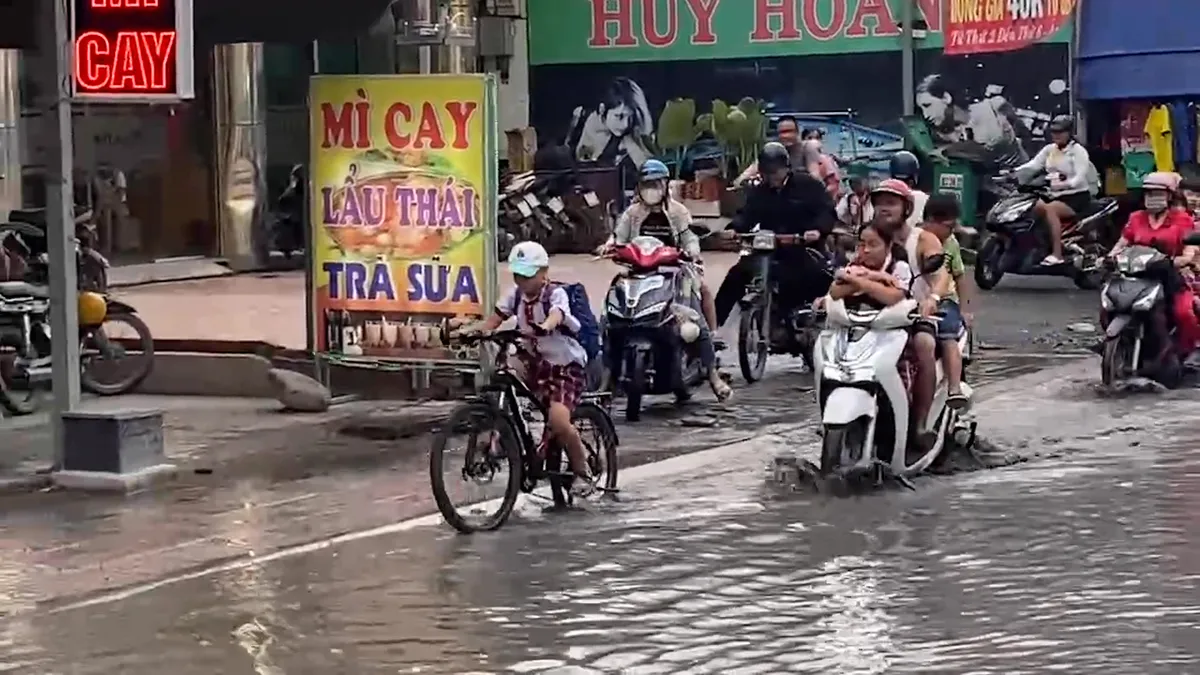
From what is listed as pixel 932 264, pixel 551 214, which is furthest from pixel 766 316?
pixel 551 214

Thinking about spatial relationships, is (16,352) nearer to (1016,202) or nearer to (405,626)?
(405,626)

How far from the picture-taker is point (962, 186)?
1054 inches

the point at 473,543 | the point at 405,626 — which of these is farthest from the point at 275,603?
the point at 473,543

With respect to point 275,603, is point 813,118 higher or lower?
higher

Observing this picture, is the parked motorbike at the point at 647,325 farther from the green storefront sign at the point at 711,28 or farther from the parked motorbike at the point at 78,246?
the green storefront sign at the point at 711,28

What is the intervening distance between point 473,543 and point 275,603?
4.61 ft

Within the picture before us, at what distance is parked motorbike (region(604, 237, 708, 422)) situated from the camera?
14.2 m

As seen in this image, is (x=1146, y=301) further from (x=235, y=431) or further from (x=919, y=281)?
(x=235, y=431)

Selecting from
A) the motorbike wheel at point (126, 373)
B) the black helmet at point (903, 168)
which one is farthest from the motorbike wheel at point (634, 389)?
the motorbike wheel at point (126, 373)

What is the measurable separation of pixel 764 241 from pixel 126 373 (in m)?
4.74

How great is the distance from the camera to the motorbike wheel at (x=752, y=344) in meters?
15.8

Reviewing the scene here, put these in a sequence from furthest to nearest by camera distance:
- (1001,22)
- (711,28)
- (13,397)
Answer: (711,28)
(1001,22)
(13,397)

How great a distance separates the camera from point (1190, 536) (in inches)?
388

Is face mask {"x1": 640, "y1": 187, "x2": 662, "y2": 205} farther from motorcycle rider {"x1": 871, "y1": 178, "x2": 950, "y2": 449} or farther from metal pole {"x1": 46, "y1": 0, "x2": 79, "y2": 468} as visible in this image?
metal pole {"x1": 46, "y1": 0, "x2": 79, "y2": 468}
